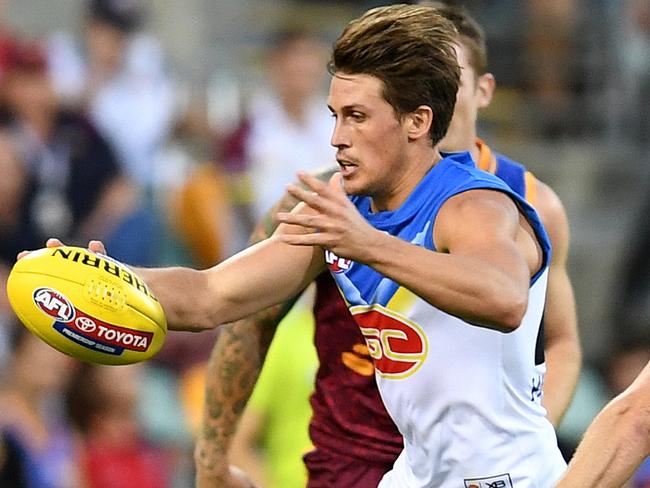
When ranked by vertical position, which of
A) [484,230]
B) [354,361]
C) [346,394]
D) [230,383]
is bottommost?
[230,383]

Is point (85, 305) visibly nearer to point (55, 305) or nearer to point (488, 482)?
point (55, 305)

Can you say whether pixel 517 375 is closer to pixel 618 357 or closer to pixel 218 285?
pixel 218 285

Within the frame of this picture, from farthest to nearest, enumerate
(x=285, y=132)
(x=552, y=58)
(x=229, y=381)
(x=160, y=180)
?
(x=552, y=58)
(x=160, y=180)
(x=285, y=132)
(x=229, y=381)

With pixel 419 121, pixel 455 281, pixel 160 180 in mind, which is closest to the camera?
pixel 455 281

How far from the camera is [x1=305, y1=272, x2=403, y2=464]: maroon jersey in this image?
4789 millimetres

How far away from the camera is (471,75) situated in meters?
4.91

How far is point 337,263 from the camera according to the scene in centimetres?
444

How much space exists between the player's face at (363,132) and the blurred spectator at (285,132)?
193 inches

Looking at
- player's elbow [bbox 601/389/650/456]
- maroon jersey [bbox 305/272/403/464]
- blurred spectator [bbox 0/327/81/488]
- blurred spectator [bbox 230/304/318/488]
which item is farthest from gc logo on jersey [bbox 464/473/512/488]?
blurred spectator [bbox 0/327/81/488]

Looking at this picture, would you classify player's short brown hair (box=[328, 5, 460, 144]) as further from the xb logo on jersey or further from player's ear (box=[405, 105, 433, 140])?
the xb logo on jersey

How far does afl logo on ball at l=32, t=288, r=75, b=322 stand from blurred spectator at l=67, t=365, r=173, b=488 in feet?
13.9

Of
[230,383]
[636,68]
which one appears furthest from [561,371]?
[636,68]

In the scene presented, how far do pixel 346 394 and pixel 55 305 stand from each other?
1214 millimetres

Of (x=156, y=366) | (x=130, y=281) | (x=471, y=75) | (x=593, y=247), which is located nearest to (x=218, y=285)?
(x=130, y=281)
